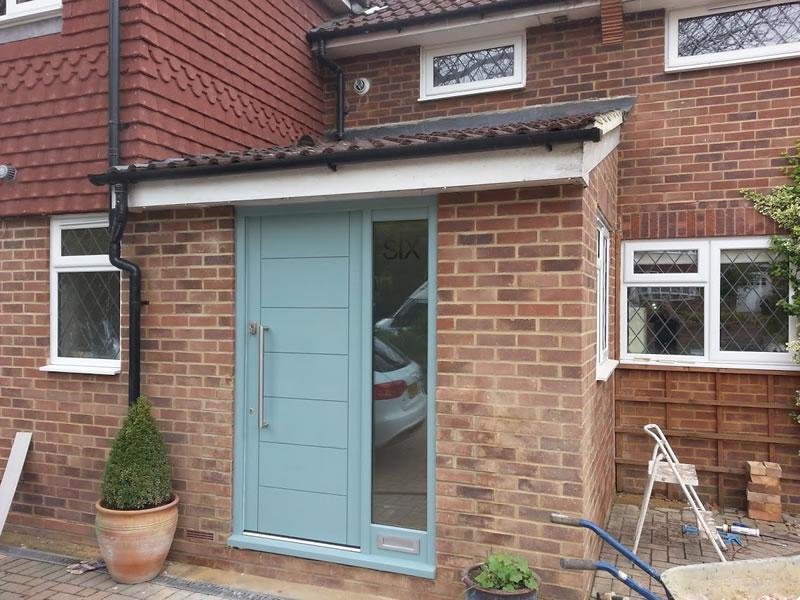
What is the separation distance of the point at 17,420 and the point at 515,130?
482cm

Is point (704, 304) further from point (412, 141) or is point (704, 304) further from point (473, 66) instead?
point (412, 141)

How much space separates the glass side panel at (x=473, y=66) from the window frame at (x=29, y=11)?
12.2 ft

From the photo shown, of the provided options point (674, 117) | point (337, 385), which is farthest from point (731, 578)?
point (674, 117)

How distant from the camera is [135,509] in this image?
4.19 meters

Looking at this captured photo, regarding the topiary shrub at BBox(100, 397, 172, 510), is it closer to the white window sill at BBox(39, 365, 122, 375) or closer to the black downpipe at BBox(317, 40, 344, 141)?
the white window sill at BBox(39, 365, 122, 375)

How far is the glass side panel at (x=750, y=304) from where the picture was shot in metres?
5.73

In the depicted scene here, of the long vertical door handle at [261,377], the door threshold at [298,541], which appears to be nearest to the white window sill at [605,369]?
the door threshold at [298,541]

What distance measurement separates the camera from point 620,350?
20.3 feet

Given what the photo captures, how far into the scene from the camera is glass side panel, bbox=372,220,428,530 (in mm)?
4027

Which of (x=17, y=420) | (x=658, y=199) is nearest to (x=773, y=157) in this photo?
(x=658, y=199)

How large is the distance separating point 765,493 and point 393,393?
3.73 m

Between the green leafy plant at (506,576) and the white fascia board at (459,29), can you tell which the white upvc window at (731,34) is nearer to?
the white fascia board at (459,29)

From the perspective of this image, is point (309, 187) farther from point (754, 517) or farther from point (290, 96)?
point (754, 517)

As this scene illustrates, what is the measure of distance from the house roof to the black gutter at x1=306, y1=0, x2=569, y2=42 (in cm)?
217
